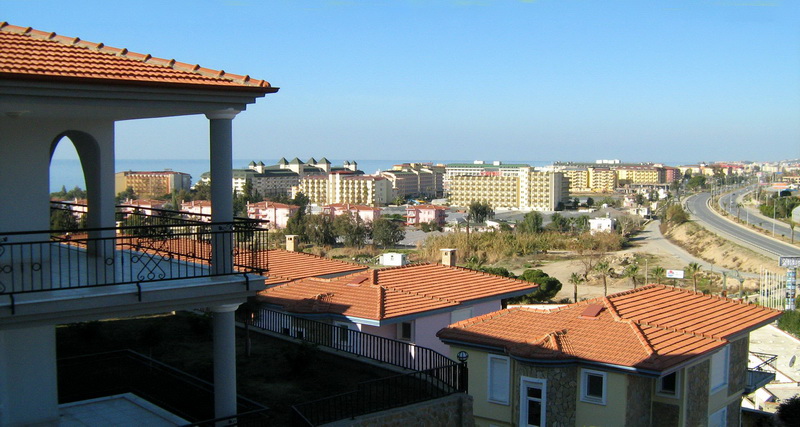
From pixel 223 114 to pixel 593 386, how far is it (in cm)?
946

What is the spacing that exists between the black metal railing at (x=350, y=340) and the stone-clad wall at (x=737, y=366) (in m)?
6.86

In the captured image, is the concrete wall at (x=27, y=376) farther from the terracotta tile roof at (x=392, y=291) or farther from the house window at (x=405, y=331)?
the house window at (x=405, y=331)

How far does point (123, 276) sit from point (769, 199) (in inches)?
6137

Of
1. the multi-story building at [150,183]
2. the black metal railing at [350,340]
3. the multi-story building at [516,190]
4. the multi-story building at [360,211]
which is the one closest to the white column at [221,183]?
the black metal railing at [350,340]

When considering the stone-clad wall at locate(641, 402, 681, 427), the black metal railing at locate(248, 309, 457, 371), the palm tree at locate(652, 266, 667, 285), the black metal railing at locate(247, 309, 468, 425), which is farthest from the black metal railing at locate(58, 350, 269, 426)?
the palm tree at locate(652, 266, 667, 285)

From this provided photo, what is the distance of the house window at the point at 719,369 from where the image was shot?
15867 mm

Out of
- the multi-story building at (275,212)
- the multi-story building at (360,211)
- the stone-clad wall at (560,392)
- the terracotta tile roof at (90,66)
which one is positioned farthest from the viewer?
the multi-story building at (360,211)

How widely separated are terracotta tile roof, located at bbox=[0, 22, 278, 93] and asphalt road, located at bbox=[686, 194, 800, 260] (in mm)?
74536

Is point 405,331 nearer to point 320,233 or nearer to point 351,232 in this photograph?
point 351,232

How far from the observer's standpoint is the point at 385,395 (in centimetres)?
1094

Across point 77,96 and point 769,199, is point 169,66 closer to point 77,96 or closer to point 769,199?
point 77,96

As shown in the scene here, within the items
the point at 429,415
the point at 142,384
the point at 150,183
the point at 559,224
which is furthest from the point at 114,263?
the point at 150,183

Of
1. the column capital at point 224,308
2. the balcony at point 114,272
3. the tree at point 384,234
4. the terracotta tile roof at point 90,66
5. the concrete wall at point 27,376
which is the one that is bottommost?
the tree at point 384,234

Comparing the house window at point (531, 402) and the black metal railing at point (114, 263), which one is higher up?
the black metal railing at point (114, 263)
